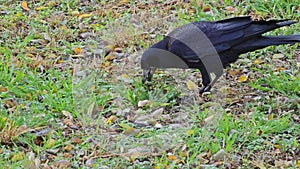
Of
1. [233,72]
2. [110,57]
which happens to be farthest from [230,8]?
[110,57]

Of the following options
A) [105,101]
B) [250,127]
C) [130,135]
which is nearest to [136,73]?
[105,101]

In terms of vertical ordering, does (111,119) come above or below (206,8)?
below

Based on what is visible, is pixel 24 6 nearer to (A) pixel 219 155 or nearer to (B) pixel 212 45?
(B) pixel 212 45

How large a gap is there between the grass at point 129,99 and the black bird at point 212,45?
9.7 inches

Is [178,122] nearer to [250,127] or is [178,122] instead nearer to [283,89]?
[250,127]

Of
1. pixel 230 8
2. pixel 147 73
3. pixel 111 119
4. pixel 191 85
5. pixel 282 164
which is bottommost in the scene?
pixel 282 164

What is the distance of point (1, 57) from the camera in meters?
6.45

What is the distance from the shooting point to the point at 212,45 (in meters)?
5.71

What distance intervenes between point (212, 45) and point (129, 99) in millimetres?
856

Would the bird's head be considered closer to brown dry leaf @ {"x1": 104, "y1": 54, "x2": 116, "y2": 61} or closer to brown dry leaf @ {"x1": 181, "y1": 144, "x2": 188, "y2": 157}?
brown dry leaf @ {"x1": 104, "y1": 54, "x2": 116, "y2": 61}

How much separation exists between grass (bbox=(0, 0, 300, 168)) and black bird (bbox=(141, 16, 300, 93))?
0.81ft

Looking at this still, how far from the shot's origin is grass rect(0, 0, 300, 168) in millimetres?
5051

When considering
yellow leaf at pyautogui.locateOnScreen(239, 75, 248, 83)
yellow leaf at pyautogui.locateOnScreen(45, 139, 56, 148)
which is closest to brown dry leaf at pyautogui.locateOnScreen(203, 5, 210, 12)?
yellow leaf at pyautogui.locateOnScreen(239, 75, 248, 83)

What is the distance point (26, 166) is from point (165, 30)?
2.63 m
